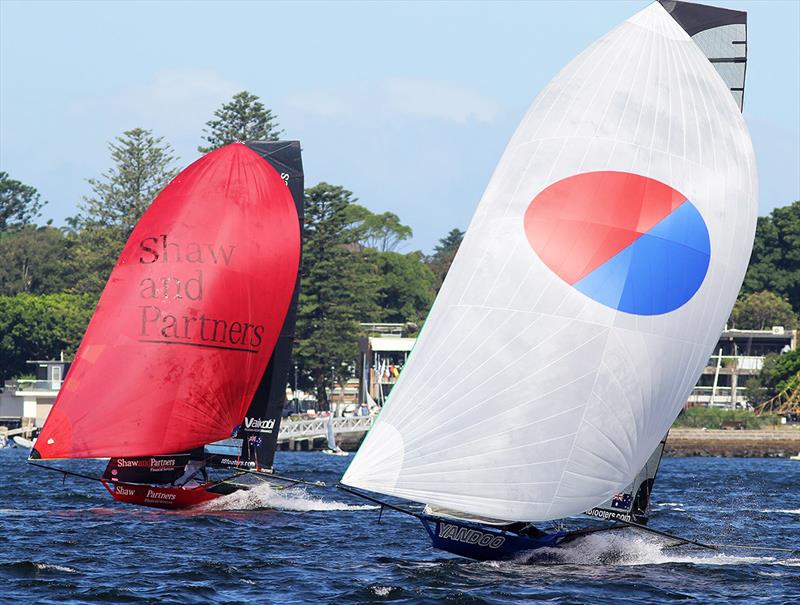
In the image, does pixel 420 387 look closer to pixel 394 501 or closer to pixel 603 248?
pixel 603 248

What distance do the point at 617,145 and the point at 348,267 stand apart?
71.5 meters

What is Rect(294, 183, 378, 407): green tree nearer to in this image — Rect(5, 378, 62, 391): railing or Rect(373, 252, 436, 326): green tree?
Rect(5, 378, 62, 391): railing

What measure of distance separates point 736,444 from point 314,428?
2583 centimetres

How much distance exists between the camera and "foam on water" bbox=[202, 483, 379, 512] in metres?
31.1

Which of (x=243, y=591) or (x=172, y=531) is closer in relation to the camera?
(x=243, y=591)

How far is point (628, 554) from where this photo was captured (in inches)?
919

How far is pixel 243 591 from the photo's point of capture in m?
19.6

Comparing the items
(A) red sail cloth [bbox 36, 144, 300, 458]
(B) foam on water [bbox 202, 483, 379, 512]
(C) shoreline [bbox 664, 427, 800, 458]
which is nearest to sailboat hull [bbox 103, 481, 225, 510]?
(B) foam on water [bbox 202, 483, 379, 512]

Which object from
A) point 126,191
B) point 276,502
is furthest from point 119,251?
point 276,502

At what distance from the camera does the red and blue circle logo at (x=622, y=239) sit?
797 inches

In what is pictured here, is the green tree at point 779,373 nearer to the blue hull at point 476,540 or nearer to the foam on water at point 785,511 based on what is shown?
the foam on water at point 785,511

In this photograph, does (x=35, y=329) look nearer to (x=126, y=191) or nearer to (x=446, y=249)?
(x=126, y=191)

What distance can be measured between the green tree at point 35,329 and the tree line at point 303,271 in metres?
0.09

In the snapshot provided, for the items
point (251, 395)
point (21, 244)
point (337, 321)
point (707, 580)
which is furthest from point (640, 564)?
point (21, 244)
